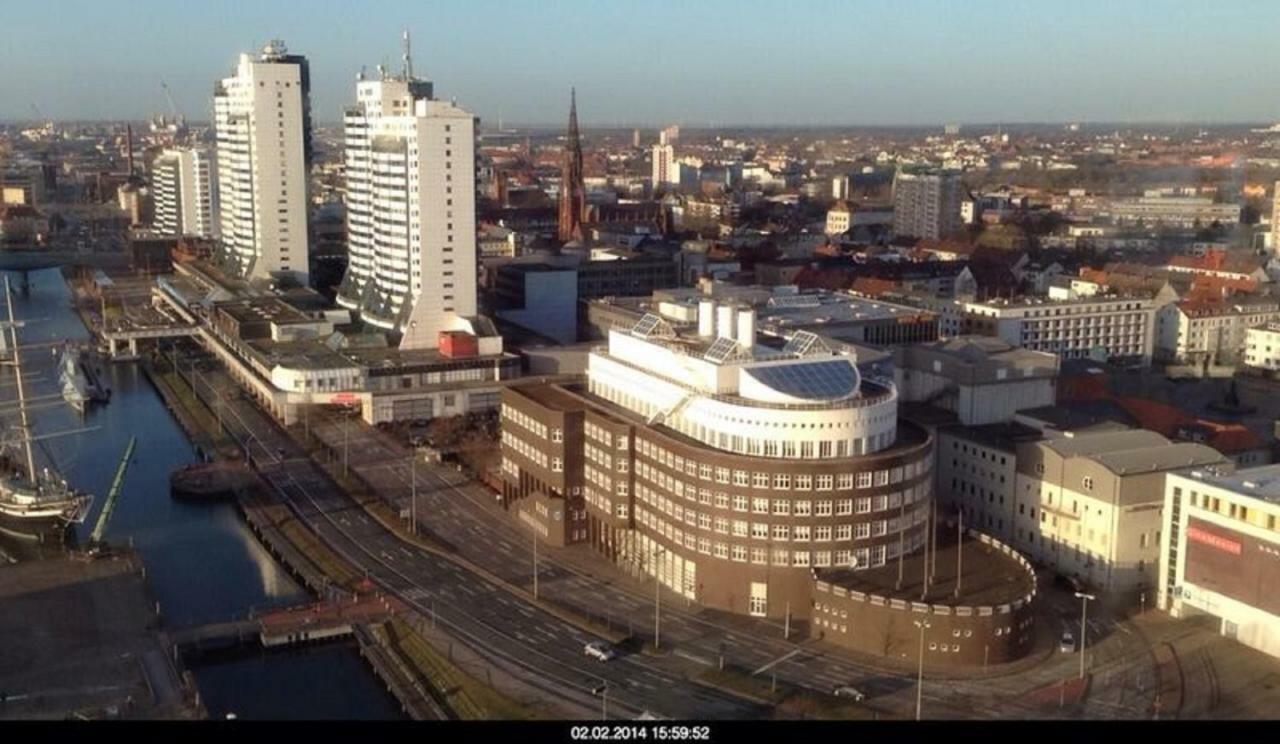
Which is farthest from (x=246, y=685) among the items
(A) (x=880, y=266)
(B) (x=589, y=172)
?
(B) (x=589, y=172)

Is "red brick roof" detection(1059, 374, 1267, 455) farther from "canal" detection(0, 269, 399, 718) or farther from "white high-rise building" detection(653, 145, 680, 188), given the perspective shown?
"white high-rise building" detection(653, 145, 680, 188)

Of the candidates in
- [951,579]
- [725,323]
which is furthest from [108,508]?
[951,579]

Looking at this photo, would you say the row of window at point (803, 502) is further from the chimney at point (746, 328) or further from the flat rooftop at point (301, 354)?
the flat rooftop at point (301, 354)

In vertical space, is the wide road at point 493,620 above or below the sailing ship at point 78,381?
below

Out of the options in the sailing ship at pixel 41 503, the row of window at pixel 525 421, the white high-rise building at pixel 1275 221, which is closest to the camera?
the row of window at pixel 525 421

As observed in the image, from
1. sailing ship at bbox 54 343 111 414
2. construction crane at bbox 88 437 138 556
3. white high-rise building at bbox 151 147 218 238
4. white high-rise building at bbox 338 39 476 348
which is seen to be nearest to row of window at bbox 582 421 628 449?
construction crane at bbox 88 437 138 556

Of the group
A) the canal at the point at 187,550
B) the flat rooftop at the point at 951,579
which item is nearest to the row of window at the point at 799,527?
the flat rooftop at the point at 951,579

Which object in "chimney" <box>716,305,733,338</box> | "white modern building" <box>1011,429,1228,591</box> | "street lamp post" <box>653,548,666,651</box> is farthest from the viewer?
"chimney" <box>716,305,733,338</box>
